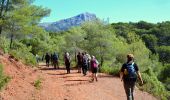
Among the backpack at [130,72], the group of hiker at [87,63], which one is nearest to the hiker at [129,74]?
the backpack at [130,72]

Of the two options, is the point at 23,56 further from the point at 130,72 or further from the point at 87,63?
the point at 130,72

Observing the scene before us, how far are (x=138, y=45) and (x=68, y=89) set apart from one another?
31.7 m

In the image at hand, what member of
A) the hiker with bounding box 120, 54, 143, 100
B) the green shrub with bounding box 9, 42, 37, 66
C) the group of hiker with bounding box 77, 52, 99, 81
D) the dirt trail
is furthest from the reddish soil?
the hiker with bounding box 120, 54, 143, 100

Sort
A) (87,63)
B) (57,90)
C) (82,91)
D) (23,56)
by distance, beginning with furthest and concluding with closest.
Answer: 1. (23,56)
2. (87,63)
3. (82,91)
4. (57,90)

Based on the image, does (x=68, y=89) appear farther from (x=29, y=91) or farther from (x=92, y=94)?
(x=29, y=91)

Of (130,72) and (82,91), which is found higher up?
(130,72)

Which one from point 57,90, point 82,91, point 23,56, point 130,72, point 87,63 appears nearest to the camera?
point 130,72

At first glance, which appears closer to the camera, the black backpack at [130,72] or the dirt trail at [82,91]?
the black backpack at [130,72]

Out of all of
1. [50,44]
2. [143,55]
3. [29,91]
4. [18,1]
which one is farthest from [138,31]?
[29,91]

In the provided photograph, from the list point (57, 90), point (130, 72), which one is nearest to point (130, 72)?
point (130, 72)

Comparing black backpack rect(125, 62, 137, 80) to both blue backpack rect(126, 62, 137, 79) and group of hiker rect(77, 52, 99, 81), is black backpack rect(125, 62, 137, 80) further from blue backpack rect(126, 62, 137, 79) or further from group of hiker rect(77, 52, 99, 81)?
group of hiker rect(77, 52, 99, 81)

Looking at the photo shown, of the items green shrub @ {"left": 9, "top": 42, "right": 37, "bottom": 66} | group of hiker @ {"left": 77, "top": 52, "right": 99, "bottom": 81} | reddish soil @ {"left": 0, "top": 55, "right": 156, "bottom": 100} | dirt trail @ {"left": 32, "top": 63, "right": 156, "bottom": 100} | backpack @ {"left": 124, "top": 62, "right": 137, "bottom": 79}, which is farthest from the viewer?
green shrub @ {"left": 9, "top": 42, "right": 37, "bottom": 66}

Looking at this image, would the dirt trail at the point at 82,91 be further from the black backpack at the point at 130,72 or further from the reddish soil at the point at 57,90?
the black backpack at the point at 130,72

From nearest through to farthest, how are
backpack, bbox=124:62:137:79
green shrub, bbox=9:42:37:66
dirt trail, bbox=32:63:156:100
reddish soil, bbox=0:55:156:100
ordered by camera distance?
backpack, bbox=124:62:137:79
reddish soil, bbox=0:55:156:100
dirt trail, bbox=32:63:156:100
green shrub, bbox=9:42:37:66
